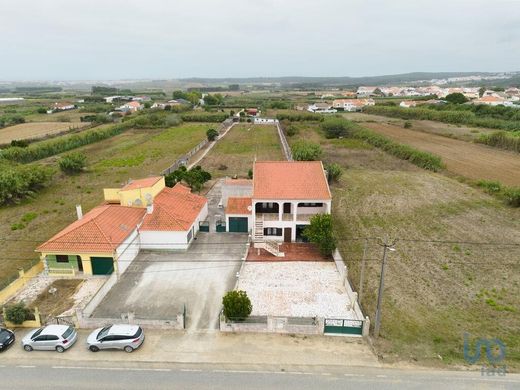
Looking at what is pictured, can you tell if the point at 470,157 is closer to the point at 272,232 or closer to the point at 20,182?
the point at 272,232

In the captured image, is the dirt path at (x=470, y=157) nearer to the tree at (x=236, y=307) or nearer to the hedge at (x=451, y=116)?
the hedge at (x=451, y=116)

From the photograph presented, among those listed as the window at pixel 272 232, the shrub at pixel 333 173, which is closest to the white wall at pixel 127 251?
the window at pixel 272 232

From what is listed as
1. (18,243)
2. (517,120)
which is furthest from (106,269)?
(517,120)

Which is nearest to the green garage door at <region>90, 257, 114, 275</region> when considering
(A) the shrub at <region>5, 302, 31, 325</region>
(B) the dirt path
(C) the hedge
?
(A) the shrub at <region>5, 302, 31, 325</region>

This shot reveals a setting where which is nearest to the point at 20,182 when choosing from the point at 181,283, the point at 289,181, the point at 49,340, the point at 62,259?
the point at 62,259

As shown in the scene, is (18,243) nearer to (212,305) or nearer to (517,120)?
(212,305)
